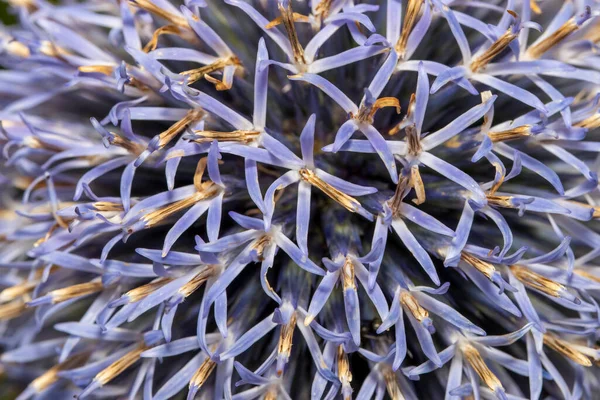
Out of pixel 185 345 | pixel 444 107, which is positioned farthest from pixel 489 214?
pixel 185 345


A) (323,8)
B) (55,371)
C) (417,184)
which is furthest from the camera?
(55,371)

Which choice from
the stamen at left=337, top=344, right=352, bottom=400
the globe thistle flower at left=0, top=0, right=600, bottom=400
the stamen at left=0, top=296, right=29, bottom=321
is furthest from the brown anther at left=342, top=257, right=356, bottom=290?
the stamen at left=0, top=296, right=29, bottom=321

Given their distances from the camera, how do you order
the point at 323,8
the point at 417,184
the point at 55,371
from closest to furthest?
the point at 417,184 < the point at 323,8 < the point at 55,371

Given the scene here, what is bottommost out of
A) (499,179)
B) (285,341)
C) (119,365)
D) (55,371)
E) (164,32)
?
(55,371)

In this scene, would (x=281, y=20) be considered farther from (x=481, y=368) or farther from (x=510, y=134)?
(x=481, y=368)

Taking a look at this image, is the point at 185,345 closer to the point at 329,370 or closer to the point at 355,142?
the point at 329,370

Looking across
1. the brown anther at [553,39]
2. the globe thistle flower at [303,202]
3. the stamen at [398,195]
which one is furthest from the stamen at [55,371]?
the brown anther at [553,39]

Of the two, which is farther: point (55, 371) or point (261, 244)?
point (55, 371)

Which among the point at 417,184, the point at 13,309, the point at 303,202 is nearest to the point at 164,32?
the point at 303,202
